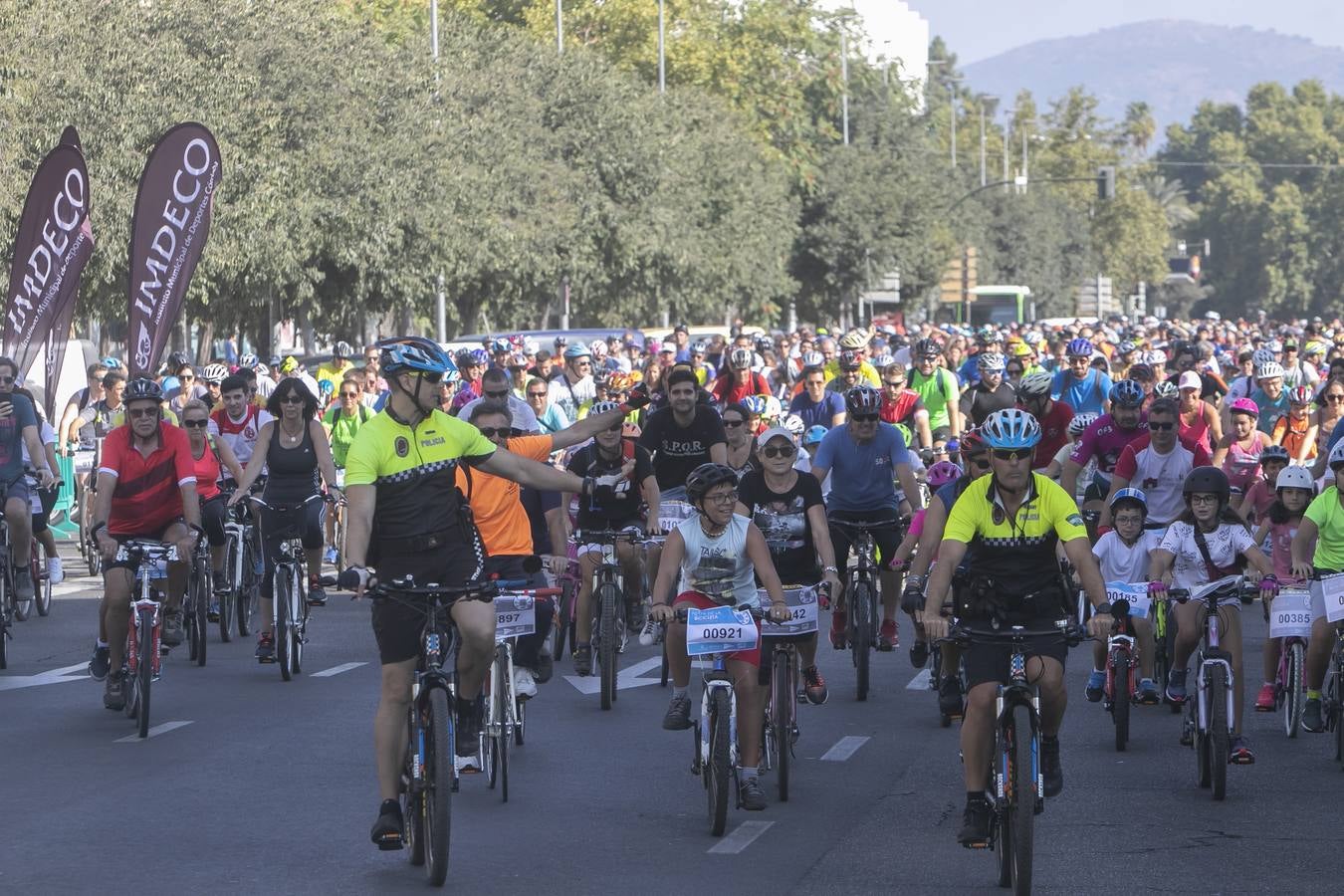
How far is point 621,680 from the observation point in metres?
14.0

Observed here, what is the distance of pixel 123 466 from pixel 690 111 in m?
46.9

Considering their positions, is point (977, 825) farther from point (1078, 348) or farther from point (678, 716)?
point (1078, 348)

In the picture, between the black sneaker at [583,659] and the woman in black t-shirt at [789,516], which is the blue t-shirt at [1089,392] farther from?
the woman in black t-shirt at [789,516]

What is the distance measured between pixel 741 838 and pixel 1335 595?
3.34 meters

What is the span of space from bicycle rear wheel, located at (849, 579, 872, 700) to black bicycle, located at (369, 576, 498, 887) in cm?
499

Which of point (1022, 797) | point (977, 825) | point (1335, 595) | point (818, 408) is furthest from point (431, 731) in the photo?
point (818, 408)

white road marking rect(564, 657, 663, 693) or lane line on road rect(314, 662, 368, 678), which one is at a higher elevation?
lane line on road rect(314, 662, 368, 678)

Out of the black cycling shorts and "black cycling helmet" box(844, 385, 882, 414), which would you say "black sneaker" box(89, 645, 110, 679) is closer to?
"black cycling helmet" box(844, 385, 882, 414)

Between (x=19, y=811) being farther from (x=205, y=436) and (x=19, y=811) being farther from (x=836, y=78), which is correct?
(x=836, y=78)

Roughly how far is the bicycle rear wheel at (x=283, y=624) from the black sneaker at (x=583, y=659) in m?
1.72

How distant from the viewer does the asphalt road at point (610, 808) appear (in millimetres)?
8383

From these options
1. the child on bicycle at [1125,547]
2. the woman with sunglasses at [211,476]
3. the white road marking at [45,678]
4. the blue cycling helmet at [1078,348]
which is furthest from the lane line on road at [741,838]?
the blue cycling helmet at [1078,348]

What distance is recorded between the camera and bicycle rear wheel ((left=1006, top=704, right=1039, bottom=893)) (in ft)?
25.2

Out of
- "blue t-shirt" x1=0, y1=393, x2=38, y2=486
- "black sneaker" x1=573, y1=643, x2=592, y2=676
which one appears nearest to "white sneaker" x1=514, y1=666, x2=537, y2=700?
"black sneaker" x1=573, y1=643, x2=592, y2=676
